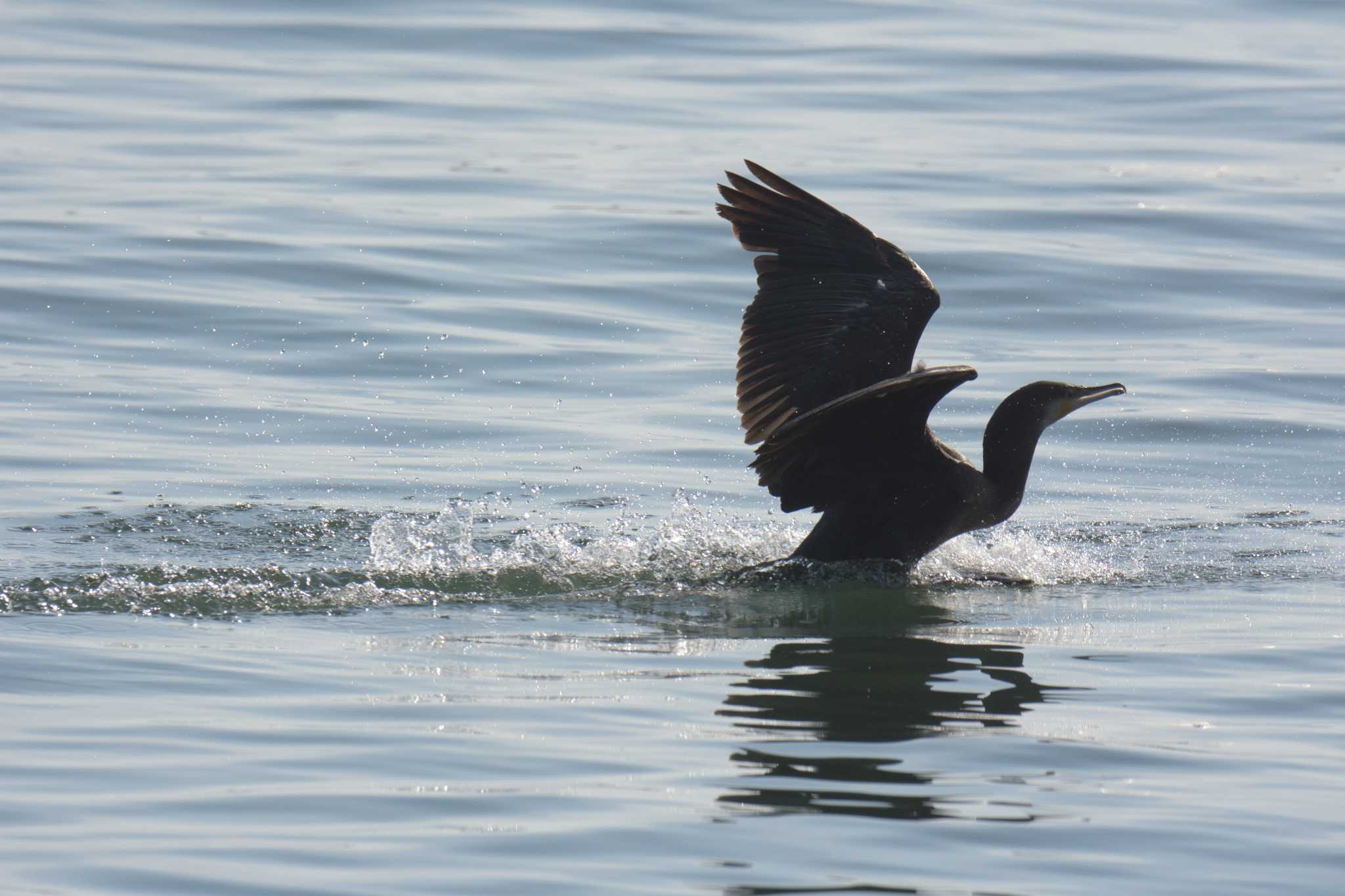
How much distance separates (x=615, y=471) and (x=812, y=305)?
2.04 m

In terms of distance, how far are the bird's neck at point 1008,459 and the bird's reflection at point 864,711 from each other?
106cm

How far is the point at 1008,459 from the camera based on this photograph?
310 inches

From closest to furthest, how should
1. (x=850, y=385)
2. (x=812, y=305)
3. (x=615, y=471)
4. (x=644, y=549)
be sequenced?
(x=850, y=385) → (x=812, y=305) → (x=644, y=549) → (x=615, y=471)

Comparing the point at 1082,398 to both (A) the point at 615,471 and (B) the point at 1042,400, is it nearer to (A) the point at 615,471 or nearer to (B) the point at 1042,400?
(B) the point at 1042,400

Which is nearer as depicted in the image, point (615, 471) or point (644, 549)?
point (644, 549)

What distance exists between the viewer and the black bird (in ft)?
25.3

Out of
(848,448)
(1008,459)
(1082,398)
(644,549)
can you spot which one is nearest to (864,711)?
(848,448)

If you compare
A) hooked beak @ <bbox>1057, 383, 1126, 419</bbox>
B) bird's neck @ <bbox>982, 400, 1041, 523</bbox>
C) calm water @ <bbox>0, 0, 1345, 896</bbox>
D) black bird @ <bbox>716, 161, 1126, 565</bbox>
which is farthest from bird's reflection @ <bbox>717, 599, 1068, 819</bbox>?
hooked beak @ <bbox>1057, 383, 1126, 419</bbox>

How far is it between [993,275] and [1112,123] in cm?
501

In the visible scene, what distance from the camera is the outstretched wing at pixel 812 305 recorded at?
7746mm

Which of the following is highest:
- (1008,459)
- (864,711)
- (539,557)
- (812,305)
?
(812,305)

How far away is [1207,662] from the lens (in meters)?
6.44

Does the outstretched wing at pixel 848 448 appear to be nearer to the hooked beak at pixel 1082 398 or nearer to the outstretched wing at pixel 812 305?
the outstretched wing at pixel 812 305

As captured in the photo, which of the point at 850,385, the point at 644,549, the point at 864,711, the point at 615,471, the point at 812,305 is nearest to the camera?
the point at 864,711
